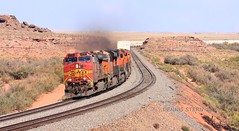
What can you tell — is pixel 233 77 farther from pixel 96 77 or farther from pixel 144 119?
pixel 144 119

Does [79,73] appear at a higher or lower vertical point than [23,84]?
higher

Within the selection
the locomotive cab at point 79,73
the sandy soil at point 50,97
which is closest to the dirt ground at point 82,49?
the sandy soil at point 50,97

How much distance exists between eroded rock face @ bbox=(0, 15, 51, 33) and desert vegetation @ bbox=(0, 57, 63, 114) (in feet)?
161

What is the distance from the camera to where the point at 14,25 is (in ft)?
288

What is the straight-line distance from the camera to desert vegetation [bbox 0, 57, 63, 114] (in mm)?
22891

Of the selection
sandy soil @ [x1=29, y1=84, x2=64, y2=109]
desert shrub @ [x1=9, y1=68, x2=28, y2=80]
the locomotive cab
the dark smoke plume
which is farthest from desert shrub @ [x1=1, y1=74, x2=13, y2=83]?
the locomotive cab

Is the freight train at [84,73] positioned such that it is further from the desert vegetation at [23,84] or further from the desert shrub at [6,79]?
the desert shrub at [6,79]

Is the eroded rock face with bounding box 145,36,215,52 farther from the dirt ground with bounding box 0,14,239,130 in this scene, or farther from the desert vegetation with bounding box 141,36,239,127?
the dirt ground with bounding box 0,14,239,130

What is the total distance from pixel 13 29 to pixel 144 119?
74.4m

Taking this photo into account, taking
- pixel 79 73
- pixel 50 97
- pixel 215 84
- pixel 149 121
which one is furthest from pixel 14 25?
pixel 149 121

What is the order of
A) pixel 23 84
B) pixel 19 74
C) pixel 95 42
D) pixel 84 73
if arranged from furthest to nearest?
pixel 95 42
pixel 19 74
pixel 23 84
pixel 84 73

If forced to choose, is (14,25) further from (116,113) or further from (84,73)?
(116,113)

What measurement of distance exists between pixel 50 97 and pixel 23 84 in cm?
366

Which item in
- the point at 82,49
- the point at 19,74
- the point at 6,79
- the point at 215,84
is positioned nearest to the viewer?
the point at 6,79
